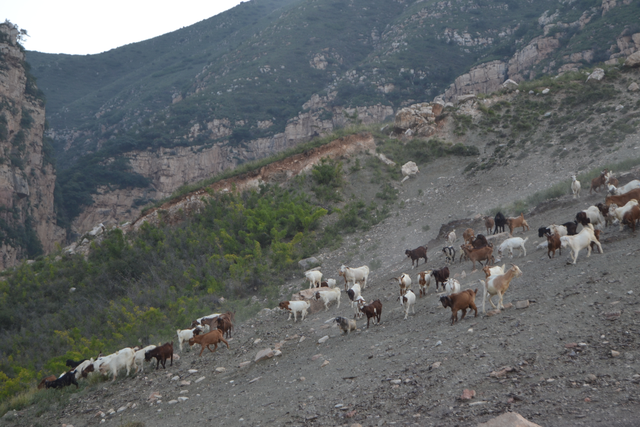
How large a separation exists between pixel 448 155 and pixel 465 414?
2463 cm

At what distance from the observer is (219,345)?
11.4m

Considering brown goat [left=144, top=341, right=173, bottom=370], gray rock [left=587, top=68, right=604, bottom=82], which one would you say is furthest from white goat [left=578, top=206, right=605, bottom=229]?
gray rock [left=587, top=68, right=604, bottom=82]

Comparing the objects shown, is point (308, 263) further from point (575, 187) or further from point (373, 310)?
point (575, 187)

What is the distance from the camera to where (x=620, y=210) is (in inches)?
390

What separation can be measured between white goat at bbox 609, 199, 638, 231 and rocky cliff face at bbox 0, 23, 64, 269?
52121 mm

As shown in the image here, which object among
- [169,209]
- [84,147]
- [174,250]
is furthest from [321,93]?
[174,250]

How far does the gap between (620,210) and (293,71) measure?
Answer: 2787 inches

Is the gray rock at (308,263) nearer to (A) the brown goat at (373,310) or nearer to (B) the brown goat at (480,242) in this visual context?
(B) the brown goat at (480,242)

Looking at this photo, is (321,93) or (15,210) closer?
(15,210)

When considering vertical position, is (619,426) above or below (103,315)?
above

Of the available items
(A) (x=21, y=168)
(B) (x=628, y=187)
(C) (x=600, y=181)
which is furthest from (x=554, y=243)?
(A) (x=21, y=168)

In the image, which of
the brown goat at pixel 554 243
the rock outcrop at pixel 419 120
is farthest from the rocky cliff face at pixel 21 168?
the brown goat at pixel 554 243

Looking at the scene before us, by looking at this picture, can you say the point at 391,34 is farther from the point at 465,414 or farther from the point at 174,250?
the point at 465,414

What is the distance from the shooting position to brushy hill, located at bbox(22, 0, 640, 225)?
5978 cm
